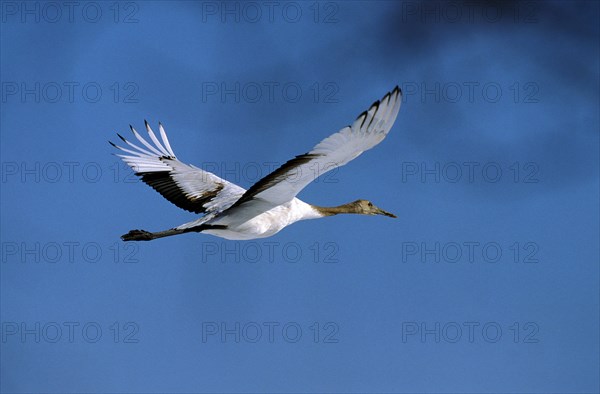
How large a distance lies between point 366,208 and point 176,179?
8.27ft

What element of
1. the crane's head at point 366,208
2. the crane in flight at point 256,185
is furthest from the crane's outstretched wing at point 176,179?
the crane's head at point 366,208

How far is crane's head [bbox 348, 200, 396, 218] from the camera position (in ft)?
37.4

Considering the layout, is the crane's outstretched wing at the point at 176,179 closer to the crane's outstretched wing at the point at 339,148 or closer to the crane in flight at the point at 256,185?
the crane in flight at the point at 256,185

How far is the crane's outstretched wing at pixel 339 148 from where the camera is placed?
7789mm

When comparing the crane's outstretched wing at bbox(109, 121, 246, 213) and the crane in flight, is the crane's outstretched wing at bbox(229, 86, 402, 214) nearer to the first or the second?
the crane in flight

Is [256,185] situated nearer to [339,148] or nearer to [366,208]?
[339,148]

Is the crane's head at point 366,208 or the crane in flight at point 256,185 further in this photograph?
the crane's head at point 366,208

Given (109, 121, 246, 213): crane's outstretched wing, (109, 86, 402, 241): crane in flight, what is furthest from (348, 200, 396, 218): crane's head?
(109, 121, 246, 213): crane's outstretched wing

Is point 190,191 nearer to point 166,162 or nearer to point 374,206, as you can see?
point 166,162

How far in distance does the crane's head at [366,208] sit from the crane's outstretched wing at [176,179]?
158 cm

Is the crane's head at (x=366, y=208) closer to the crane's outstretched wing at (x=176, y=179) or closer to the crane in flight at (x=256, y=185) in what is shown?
the crane in flight at (x=256, y=185)

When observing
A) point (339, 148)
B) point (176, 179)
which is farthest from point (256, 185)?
point (176, 179)

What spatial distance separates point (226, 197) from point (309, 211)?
1097 mm

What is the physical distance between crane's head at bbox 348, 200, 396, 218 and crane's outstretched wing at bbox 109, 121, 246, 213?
1581 millimetres
